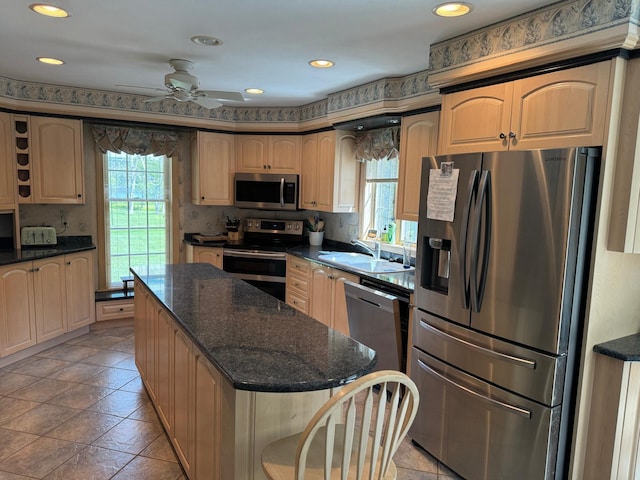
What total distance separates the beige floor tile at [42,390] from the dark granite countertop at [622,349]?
3.47 metres

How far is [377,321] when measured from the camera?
315 centimetres

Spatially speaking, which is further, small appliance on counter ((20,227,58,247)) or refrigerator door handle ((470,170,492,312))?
small appliance on counter ((20,227,58,247))

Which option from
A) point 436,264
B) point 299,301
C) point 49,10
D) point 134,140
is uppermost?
point 49,10

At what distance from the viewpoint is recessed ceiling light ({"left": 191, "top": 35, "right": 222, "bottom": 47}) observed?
267 centimetres

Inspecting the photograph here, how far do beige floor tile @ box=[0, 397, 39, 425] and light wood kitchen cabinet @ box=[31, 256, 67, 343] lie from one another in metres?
0.92

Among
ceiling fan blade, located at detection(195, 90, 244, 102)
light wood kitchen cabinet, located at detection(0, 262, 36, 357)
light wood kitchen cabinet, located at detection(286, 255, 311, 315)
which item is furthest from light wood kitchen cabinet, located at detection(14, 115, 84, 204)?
light wood kitchen cabinet, located at detection(286, 255, 311, 315)

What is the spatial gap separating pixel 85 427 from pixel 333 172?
9.71 feet

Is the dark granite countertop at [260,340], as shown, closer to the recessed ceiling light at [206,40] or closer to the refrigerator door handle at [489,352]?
the refrigerator door handle at [489,352]

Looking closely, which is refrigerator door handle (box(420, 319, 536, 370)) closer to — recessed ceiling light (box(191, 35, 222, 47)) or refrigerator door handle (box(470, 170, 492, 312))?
refrigerator door handle (box(470, 170, 492, 312))

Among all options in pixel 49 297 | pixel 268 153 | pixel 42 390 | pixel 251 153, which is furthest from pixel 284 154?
pixel 42 390

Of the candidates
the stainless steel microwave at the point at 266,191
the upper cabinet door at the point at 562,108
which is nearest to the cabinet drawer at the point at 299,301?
the stainless steel microwave at the point at 266,191

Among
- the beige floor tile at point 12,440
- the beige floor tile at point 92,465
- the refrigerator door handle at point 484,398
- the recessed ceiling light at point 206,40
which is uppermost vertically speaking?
the recessed ceiling light at point 206,40

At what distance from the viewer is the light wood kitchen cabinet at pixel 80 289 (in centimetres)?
417

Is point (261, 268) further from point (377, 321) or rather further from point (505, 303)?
point (505, 303)
